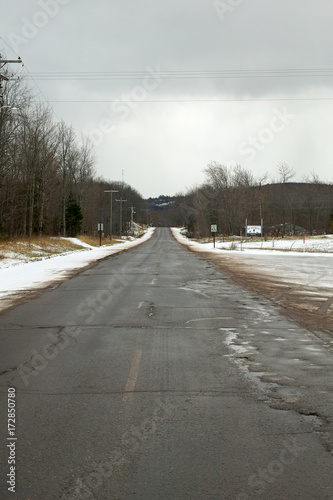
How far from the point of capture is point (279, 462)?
153 inches

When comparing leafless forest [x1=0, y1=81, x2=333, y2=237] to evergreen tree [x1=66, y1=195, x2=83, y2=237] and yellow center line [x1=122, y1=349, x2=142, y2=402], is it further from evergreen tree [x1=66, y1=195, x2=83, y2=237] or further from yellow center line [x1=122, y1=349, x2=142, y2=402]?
yellow center line [x1=122, y1=349, x2=142, y2=402]

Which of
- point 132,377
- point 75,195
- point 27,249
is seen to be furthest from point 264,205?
point 132,377

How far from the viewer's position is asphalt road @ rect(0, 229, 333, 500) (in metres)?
3.56

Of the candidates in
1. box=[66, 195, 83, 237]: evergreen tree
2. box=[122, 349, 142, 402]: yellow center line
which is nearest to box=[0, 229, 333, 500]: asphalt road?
box=[122, 349, 142, 402]: yellow center line

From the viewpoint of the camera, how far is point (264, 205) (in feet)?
304

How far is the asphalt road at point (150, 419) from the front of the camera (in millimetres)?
3559

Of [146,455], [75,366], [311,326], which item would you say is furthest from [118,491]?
[311,326]

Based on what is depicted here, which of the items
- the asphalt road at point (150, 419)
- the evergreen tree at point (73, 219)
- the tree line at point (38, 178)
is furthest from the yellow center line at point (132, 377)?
the evergreen tree at point (73, 219)

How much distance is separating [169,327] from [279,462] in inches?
228

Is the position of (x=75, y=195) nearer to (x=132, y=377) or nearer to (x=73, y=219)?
(x=73, y=219)

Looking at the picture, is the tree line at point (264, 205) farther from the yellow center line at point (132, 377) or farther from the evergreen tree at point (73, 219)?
the yellow center line at point (132, 377)

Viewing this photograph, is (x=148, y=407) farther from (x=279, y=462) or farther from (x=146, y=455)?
(x=279, y=462)

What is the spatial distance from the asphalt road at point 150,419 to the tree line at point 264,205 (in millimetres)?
74037

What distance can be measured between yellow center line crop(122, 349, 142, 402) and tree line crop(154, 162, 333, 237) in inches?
2956
